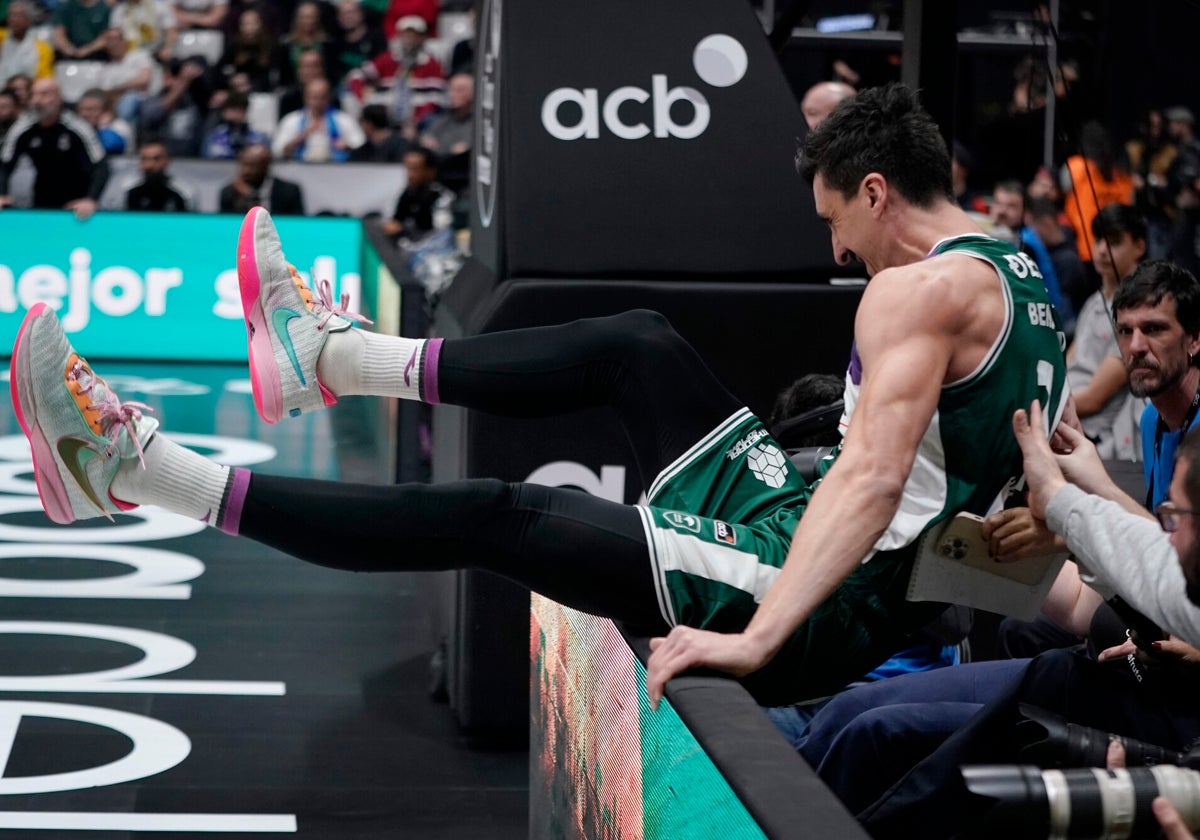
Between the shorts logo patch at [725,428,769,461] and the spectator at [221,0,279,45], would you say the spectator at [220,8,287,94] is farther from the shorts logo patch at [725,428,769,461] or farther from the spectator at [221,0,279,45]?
the shorts logo patch at [725,428,769,461]

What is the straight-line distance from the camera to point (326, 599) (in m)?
5.61

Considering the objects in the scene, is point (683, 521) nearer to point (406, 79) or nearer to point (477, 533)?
point (477, 533)

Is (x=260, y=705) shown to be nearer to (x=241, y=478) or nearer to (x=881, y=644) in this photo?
(x=241, y=478)

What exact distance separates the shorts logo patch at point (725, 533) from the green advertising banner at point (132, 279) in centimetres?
780

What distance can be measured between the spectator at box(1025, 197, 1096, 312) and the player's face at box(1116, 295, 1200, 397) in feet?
13.0

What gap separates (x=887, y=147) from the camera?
2.64 metres

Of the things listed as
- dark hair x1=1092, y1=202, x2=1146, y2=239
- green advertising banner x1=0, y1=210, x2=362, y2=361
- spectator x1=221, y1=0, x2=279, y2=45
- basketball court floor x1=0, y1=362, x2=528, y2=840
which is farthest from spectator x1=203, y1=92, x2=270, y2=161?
dark hair x1=1092, y1=202, x2=1146, y2=239

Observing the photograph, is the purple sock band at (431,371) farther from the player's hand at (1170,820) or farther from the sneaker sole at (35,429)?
the player's hand at (1170,820)

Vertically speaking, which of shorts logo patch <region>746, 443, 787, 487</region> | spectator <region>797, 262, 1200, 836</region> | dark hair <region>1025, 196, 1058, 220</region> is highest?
dark hair <region>1025, 196, 1058, 220</region>

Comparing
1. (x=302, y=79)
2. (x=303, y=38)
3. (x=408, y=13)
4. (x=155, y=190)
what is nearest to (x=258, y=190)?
(x=155, y=190)

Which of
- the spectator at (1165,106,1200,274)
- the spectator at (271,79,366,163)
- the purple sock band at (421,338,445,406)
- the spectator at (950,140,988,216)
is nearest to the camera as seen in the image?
the purple sock band at (421,338,445,406)

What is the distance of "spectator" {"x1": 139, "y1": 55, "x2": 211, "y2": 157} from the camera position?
12766mm

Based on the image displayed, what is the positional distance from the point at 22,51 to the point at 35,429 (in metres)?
12.1

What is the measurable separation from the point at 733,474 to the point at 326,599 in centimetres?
304
